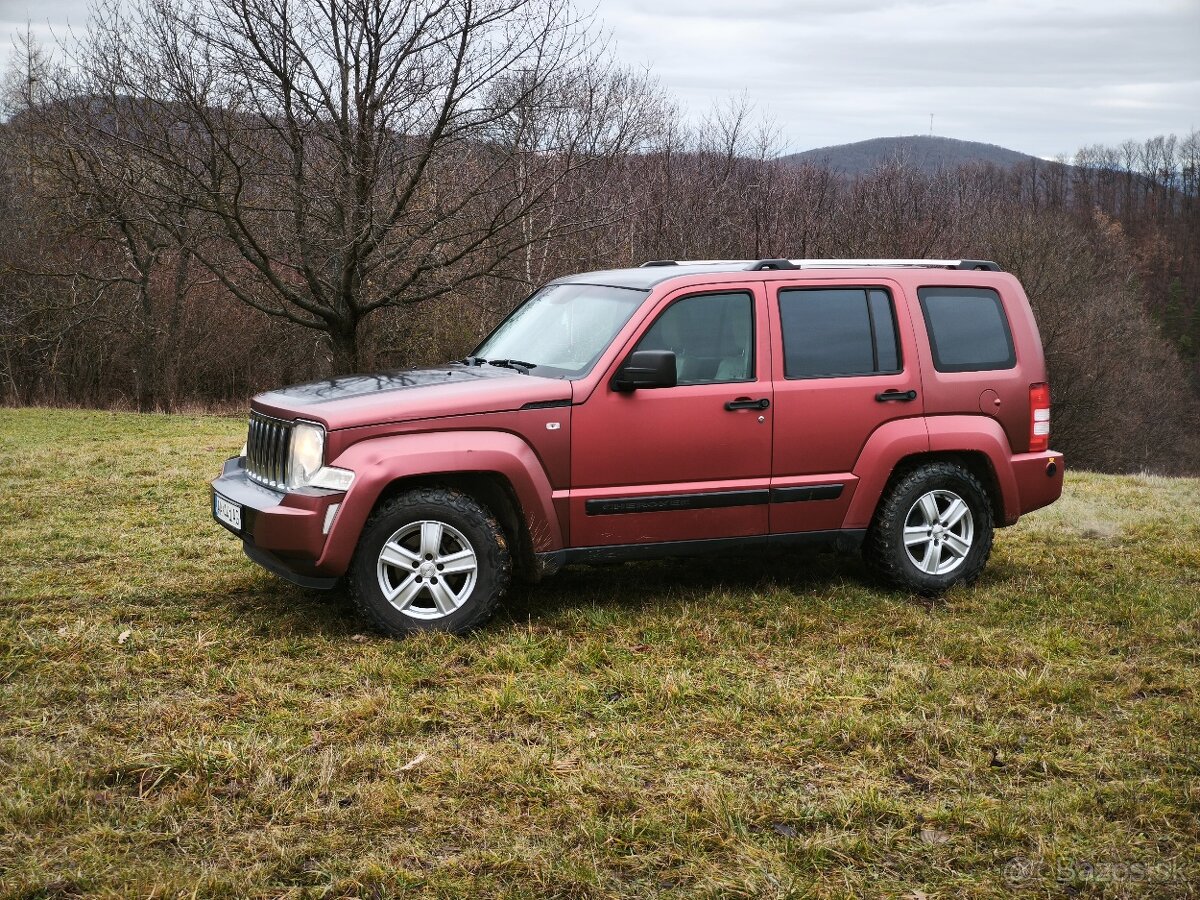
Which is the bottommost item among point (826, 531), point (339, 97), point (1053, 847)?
point (1053, 847)

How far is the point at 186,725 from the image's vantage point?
4.23m

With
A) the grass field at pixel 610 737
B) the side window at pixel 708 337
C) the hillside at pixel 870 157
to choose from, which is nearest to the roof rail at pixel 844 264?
the side window at pixel 708 337

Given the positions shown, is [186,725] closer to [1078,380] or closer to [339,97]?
[339,97]

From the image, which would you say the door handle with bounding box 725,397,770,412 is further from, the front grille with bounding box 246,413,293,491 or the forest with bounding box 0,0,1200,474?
the forest with bounding box 0,0,1200,474

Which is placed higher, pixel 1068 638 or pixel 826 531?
pixel 826 531

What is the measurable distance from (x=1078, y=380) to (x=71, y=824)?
43460mm

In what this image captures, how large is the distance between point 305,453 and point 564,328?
167 cm

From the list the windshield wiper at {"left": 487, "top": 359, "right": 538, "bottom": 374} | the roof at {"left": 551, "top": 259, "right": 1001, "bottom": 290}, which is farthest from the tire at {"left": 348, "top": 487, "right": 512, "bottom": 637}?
the roof at {"left": 551, "top": 259, "right": 1001, "bottom": 290}

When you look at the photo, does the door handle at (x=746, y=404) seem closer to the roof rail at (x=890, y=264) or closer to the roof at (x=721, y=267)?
the roof at (x=721, y=267)

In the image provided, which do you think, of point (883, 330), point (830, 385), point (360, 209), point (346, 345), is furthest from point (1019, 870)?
point (346, 345)

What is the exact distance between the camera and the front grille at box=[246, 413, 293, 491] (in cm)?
540

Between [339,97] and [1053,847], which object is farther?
[339,97]

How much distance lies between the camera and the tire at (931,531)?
6254mm

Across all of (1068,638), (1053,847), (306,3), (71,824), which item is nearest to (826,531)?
(1068,638)
